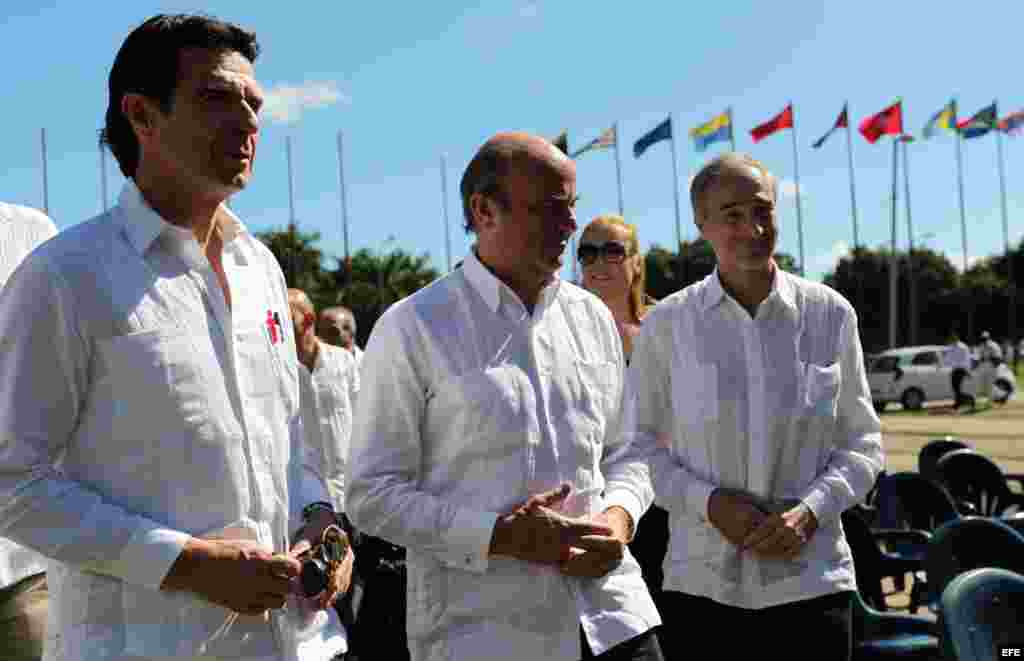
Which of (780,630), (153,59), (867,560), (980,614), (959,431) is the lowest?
(959,431)

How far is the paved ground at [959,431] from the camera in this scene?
14.5 m

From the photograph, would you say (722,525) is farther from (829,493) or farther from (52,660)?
(52,660)

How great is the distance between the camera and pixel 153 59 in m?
2.05

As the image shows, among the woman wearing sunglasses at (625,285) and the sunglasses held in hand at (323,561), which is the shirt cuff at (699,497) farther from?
the sunglasses held in hand at (323,561)

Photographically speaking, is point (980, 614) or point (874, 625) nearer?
point (980, 614)

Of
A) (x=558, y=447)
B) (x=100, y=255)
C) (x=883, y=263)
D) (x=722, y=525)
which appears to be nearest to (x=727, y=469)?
(x=722, y=525)

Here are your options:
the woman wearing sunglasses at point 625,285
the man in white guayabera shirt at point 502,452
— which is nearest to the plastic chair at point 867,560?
the woman wearing sunglasses at point 625,285

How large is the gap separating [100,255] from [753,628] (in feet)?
6.77

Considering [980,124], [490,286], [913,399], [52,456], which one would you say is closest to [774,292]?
[490,286]

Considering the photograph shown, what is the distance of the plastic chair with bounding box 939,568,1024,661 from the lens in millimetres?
2109

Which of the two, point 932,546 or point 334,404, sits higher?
point 334,404

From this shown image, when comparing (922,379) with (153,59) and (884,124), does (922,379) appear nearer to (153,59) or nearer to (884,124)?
(884,124)

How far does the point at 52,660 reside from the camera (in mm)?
1898

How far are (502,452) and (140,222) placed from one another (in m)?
0.90
